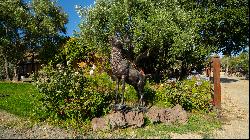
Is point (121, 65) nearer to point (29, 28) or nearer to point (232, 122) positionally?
point (232, 122)

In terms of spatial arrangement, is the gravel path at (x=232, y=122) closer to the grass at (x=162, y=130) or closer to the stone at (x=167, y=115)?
the grass at (x=162, y=130)

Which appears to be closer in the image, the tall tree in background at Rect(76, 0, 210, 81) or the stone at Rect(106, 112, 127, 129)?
the stone at Rect(106, 112, 127, 129)

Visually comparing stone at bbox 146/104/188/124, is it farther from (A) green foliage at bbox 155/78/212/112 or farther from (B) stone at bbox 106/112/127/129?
(A) green foliage at bbox 155/78/212/112

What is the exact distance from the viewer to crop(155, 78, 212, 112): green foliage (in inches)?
640

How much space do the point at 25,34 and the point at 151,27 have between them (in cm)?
2564

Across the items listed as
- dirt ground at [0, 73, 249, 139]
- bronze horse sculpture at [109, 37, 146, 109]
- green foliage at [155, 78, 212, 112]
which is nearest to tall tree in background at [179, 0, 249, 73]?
green foliage at [155, 78, 212, 112]

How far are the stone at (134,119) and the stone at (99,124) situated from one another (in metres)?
0.71

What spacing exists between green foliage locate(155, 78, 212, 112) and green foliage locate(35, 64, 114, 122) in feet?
8.93

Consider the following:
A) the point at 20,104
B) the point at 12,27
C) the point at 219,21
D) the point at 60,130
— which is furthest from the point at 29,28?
the point at 60,130

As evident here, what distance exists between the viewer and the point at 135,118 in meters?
13.2

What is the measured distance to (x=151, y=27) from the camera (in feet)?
96.7

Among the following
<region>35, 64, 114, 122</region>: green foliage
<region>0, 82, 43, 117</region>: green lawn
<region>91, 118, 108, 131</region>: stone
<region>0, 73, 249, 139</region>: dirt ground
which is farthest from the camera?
<region>0, 82, 43, 117</region>: green lawn

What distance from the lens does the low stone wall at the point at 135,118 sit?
506 inches

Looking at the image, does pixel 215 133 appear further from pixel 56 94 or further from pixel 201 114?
pixel 56 94
